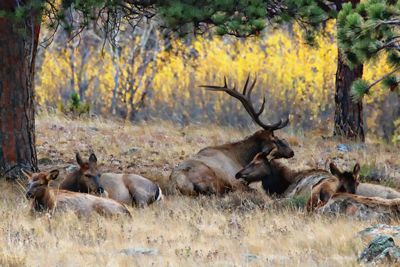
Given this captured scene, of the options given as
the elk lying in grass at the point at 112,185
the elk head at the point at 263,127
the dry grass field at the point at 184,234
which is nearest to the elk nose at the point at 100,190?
the elk lying in grass at the point at 112,185

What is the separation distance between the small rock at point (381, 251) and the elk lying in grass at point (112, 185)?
4.42 metres

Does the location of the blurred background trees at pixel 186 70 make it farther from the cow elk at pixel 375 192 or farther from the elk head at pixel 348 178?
the cow elk at pixel 375 192

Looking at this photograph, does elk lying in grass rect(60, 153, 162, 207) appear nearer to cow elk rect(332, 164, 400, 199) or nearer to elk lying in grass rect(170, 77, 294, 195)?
elk lying in grass rect(170, 77, 294, 195)

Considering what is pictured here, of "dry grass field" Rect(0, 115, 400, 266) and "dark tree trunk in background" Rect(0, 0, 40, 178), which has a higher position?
"dark tree trunk in background" Rect(0, 0, 40, 178)

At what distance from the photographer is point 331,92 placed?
24828 millimetres

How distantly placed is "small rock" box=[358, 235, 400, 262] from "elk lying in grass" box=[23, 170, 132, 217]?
3.39 meters

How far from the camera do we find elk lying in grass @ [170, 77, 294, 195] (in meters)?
12.5

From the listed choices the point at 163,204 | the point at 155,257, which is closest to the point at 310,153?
the point at 163,204

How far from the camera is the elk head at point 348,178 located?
34.2 ft

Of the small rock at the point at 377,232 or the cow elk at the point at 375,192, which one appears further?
the cow elk at the point at 375,192

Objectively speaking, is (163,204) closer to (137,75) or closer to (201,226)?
(201,226)

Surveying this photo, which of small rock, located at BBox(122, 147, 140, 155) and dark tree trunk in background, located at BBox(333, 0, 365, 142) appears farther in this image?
dark tree trunk in background, located at BBox(333, 0, 365, 142)

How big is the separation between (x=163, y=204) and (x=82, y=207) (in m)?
1.70

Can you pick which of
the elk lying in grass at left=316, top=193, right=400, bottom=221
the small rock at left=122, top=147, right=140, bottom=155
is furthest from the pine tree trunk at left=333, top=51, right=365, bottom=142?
the elk lying in grass at left=316, top=193, right=400, bottom=221
